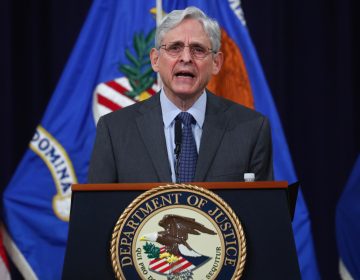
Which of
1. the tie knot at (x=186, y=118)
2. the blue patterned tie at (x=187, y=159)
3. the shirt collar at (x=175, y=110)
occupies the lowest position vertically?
the blue patterned tie at (x=187, y=159)

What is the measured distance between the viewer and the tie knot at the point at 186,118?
2.16m

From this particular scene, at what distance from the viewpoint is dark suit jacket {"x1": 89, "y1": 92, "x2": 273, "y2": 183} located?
208cm

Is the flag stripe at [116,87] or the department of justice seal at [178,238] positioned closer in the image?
the department of justice seal at [178,238]

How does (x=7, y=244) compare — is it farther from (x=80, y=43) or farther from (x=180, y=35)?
(x=180, y=35)

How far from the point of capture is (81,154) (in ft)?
12.7

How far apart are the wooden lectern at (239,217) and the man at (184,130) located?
1.24 ft

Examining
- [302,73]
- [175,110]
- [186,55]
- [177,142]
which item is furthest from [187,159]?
[302,73]

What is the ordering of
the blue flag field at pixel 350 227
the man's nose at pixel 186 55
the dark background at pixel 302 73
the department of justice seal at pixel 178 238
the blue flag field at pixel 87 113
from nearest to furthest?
the department of justice seal at pixel 178 238
the man's nose at pixel 186 55
the blue flag field at pixel 87 113
the blue flag field at pixel 350 227
the dark background at pixel 302 73

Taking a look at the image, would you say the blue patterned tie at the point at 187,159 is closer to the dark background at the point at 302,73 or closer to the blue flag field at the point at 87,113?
the blue flag field at the point at 87,113

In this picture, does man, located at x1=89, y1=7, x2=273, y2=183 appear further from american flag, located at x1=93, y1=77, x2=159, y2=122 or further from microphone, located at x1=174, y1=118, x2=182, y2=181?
american flag, located at x1=93, y1=77, x2=159, y2=122

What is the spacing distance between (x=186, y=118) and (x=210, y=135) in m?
0.10

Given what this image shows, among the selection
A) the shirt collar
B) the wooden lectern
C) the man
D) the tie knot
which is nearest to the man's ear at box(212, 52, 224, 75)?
the man

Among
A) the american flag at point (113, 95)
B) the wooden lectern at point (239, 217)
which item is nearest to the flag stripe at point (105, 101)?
the american flag at point (113, 95)

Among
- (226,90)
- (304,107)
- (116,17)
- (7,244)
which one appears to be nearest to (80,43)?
(116,17)
